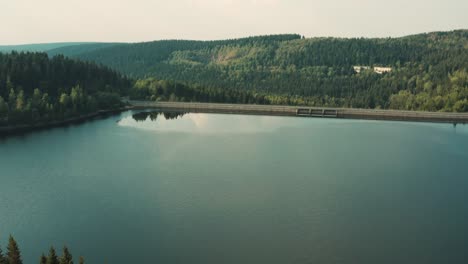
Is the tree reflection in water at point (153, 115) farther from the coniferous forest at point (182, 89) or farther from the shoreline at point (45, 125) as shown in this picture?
the coniferous forest at point (182, 89)

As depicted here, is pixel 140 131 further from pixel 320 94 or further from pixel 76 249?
pixel 320 94

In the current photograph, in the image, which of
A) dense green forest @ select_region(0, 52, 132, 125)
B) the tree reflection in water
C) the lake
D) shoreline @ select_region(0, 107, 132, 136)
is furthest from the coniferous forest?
the lake

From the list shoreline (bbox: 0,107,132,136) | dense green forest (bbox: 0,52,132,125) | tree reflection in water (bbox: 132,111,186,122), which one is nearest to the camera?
shoreline (bbox: 0,107,132,136)

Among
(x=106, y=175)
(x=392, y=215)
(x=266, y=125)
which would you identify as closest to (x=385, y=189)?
(x=392, y=215)

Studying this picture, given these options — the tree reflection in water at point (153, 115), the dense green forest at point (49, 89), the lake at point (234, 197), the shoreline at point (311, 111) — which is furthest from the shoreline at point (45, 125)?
the shoreline at point (311, 111)

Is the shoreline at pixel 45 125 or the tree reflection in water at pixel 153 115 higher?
the shoreline at pixel 45 125

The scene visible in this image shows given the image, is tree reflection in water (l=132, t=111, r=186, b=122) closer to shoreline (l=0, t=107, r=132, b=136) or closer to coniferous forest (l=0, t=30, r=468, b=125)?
shoreline (l=0, t=107, r=132, b=136)
